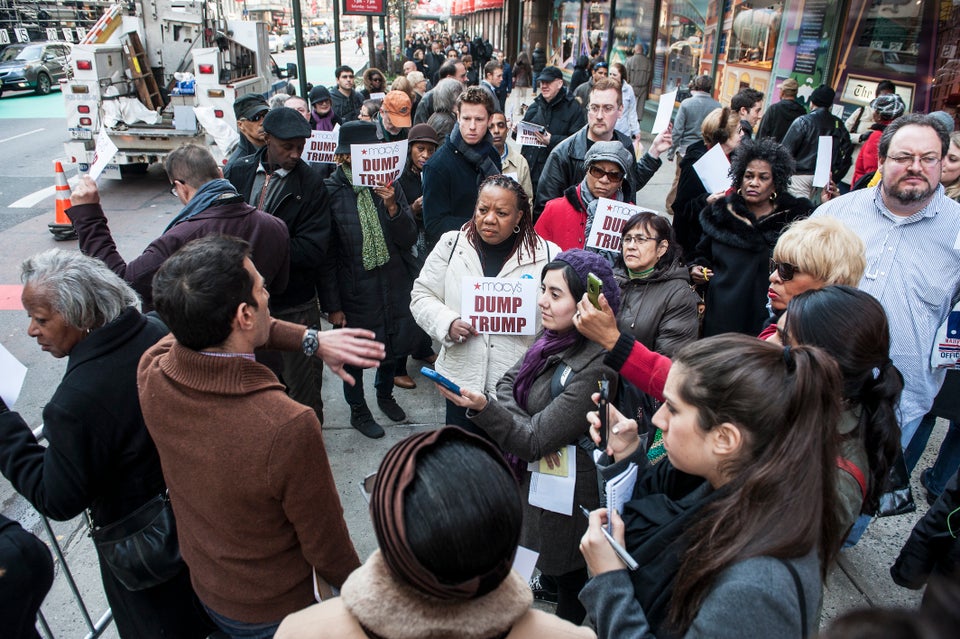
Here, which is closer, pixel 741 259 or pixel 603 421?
pixel 603 421

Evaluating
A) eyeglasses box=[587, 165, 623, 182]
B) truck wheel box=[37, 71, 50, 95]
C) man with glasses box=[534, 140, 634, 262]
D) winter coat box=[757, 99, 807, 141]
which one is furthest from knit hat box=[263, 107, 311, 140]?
truck wheel box=[37, 71, 50, 95]

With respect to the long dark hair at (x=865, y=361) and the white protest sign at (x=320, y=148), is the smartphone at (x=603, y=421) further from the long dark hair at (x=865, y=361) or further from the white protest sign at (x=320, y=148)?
the white protest sign at (x=320, y=148)

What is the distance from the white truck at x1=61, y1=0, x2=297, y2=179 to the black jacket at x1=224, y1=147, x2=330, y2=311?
6162 mm

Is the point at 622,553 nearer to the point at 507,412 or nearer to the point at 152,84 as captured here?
the point at 507,412

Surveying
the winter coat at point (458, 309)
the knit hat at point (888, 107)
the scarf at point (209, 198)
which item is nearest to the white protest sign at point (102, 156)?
the scarf at point (209, 198)

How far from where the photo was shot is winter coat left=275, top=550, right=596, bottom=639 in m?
1.05

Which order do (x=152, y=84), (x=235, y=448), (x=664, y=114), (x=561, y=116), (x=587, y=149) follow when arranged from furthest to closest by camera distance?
1. (x=152, y=84)
2. (x=561, y=116)
3. (x=664, y=114)
4. (x=587, y=149)
5. (x=235, y=448)

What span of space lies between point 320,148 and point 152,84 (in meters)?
9.04

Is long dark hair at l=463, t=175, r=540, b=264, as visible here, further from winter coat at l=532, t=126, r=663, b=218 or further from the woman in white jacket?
winter coat at l=532, t=126, r=663, b=218

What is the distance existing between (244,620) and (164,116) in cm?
1169

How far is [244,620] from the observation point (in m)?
1.90

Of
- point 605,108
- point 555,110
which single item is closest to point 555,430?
point 605,108

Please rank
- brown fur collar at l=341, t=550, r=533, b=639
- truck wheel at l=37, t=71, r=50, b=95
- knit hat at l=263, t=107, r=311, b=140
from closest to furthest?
brown fur collar at l=341, t=550, r=533, b=639 < knit hat at l=263, t=107, r=311, b=140 < truck wheel at l=37, t=71, r=50, b=95

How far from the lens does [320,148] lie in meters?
4.83
